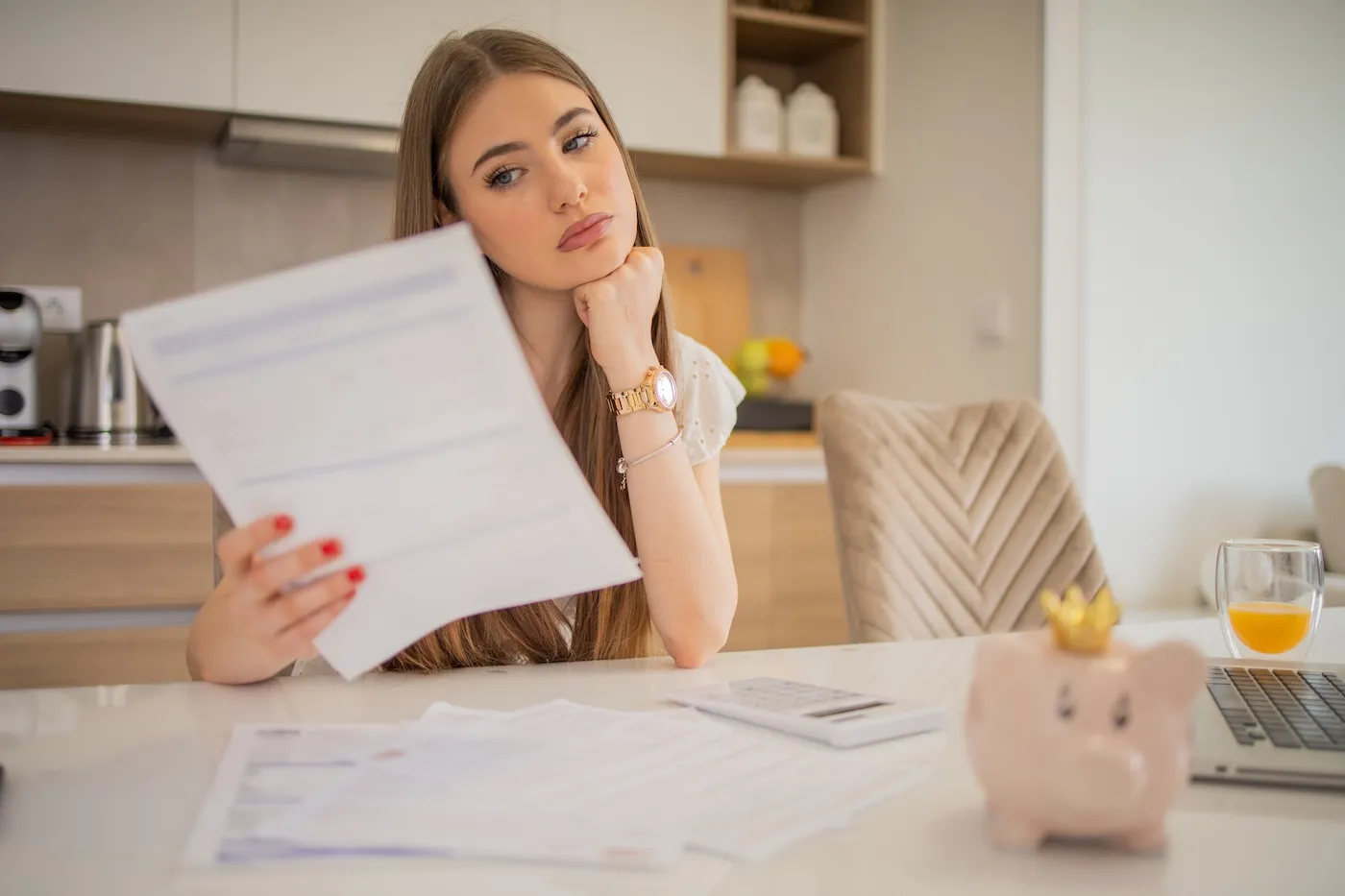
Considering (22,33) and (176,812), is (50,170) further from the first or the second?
(176,812)

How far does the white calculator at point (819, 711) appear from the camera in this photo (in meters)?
0.73

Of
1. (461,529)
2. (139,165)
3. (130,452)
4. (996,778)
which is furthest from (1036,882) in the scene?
(139,165)

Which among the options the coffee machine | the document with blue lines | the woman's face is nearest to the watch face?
the woman's face

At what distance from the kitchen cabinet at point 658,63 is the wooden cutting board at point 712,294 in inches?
16.3

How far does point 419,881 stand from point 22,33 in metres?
2.55

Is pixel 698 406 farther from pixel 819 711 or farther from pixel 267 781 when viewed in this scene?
pixel 267 781

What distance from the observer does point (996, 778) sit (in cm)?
52

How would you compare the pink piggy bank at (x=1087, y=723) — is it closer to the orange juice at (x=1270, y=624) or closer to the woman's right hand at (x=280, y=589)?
the woman's right hand at (x=280, y=589)

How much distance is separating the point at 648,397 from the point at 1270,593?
0.55m

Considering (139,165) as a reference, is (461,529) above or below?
below

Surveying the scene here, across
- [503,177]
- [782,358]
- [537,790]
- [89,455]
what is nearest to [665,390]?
[503,177]

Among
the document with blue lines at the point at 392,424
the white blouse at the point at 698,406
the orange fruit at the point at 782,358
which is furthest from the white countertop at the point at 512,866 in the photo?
the orange fruit at the point at 782,358

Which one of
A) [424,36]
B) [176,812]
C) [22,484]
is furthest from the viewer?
[424,36]

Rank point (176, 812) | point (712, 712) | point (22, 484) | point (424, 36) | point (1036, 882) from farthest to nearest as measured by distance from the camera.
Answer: point (424, 36), point (22, 484), point (712, 712), point (176, 812), point (1036, 882)
